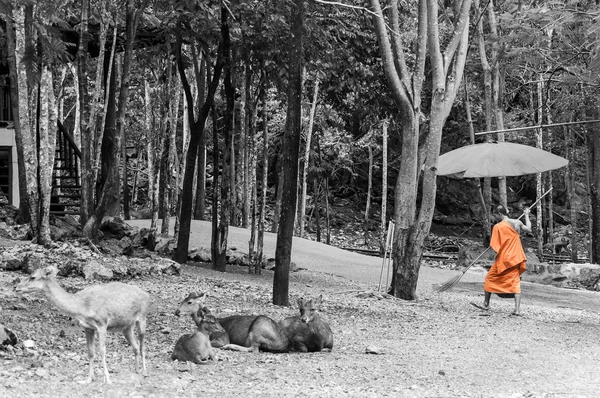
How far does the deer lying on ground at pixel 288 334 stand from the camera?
368 inches

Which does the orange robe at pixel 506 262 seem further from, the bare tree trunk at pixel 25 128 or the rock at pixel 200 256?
the rock at pixel 200 256

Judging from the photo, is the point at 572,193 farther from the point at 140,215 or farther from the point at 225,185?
the point at 140,215

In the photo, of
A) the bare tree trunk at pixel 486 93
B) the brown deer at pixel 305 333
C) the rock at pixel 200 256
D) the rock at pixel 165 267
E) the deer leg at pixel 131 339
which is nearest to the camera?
the deer leg at pixel 131 339

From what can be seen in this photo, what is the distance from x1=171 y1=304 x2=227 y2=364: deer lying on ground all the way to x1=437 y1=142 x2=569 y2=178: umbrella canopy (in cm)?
753

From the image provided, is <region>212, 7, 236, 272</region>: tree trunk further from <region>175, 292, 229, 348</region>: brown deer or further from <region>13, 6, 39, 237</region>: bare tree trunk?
<region>175, 292, 229, 348</region>: brown deer

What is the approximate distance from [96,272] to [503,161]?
Result: 23.6ft

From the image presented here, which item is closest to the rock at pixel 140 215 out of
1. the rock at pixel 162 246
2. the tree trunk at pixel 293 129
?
the rock at pixel 162 246

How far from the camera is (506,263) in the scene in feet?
48.6

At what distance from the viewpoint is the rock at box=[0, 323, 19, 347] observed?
27.6 ft

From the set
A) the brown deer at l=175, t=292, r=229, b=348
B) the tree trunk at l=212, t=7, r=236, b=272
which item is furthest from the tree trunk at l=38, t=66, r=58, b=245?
the brown deer at l=175, t=292, r=229, b=348

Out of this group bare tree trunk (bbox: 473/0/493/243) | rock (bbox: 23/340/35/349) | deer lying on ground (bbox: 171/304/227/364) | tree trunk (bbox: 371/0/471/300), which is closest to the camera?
deer lying on ground (bbox: 171/304/227/364)

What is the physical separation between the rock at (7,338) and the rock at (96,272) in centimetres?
562

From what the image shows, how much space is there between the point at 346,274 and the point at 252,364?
1375 centimetres

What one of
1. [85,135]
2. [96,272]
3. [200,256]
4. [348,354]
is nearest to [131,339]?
[348,354]
